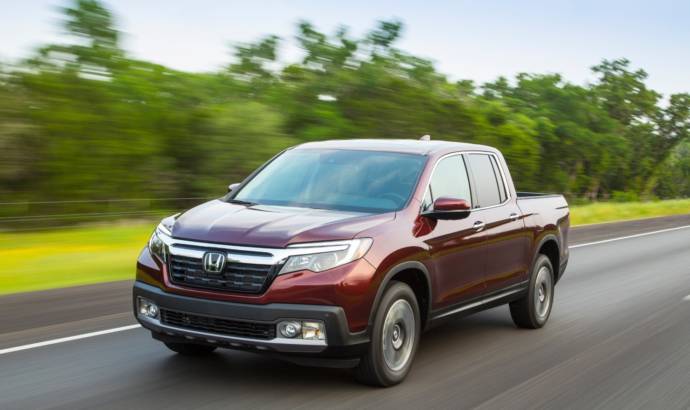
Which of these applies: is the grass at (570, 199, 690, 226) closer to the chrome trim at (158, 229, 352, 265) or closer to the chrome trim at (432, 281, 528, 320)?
the chrome trim at (432, 281, 528, 320)

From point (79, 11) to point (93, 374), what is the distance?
65.7 feet

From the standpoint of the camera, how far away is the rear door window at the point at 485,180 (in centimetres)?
763

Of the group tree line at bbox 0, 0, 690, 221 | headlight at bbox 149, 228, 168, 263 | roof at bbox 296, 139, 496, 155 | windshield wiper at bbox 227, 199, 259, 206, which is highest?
roof at bbox 296, 139, 496, 155

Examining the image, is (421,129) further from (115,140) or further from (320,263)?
(320,263)

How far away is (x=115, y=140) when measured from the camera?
24.6m

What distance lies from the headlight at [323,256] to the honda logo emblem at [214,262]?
1.28 ft

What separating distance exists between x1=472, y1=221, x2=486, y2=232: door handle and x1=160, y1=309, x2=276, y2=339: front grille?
224 centimetres

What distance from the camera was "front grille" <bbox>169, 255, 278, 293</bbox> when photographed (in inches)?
218

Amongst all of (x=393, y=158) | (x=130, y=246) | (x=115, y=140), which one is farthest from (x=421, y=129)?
(x=393, y=158)

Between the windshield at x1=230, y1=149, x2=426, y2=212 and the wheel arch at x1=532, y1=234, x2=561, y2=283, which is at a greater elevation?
the windshield at x1=230, y1=149, x2=426, y2=212

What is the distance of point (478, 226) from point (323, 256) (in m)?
2.02

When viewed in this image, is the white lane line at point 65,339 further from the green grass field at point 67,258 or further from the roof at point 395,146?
the green grass field at point 67,258

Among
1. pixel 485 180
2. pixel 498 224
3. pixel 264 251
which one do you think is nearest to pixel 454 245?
pixel 498 224

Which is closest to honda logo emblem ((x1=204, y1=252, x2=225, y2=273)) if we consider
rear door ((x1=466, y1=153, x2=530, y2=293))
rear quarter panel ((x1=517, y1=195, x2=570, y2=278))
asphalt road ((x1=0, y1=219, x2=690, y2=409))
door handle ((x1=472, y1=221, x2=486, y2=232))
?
asphalt road ((x1=0, y1=219, x2=690, y2=409))
